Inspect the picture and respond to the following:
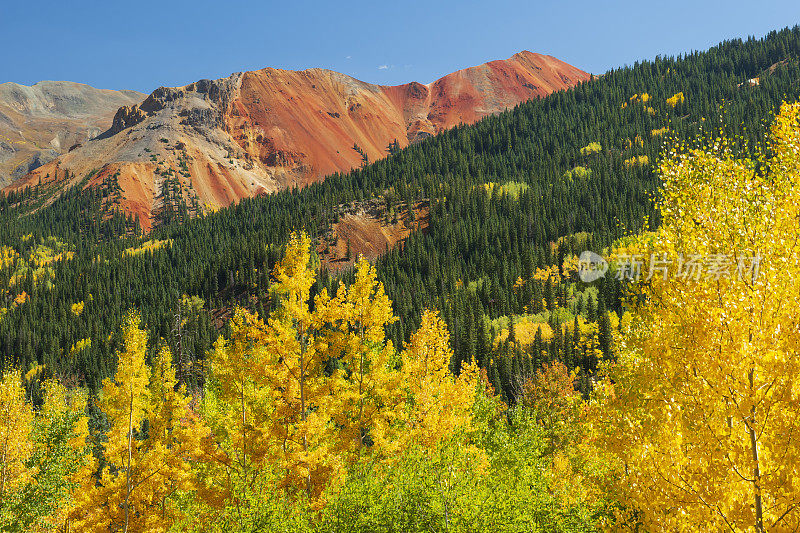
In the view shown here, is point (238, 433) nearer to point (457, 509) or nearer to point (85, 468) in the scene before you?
point (457, 509)

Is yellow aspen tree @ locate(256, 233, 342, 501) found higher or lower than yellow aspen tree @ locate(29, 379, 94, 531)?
higher

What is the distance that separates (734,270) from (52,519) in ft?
122

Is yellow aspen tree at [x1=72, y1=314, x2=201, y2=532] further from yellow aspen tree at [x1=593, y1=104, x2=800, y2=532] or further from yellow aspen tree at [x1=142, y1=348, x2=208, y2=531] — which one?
yellow aspen tree at [x1=593, y1=104, x2=800, y2=532]

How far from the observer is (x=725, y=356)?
972 cm

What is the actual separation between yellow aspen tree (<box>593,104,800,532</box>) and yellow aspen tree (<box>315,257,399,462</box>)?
14.7 m

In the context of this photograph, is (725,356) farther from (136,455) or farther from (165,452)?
(136,455)

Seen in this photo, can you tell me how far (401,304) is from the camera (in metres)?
134

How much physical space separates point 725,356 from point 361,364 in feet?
59.4

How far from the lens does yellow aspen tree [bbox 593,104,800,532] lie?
31.3ft

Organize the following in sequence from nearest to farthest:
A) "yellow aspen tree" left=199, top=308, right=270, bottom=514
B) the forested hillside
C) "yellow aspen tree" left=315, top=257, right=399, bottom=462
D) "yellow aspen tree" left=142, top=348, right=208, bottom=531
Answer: "yellow aspen tree" left=199, top=308, right=270, bottom=514
"yellow aspen tree" left=315, top=257, right=399, bottom=462
"yellow aspen tree" left=142, top=348, right=208, bottom=531
the forested hillside

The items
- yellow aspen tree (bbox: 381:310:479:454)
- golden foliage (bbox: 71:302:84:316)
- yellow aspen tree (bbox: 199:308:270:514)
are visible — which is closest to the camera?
yellow aspen tree (bbox: 381:310:479:454)

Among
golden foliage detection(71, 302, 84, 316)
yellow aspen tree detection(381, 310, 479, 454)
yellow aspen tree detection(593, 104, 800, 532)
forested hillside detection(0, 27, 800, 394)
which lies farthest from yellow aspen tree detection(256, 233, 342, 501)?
golden foliage detection(71, 302, 84, 316)

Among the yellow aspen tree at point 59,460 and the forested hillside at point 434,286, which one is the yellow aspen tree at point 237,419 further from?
the forested hillside at point 434,286

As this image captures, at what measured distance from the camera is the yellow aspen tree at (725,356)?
9.55 meters
